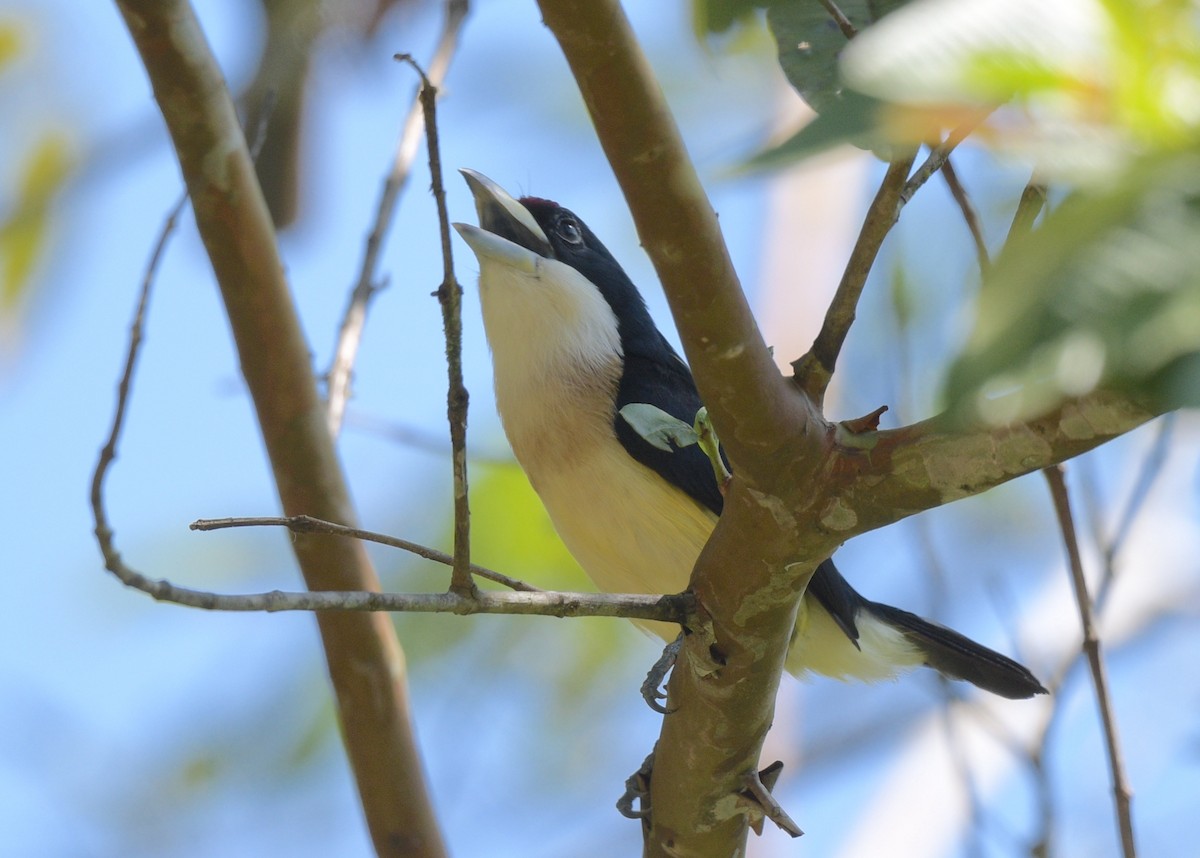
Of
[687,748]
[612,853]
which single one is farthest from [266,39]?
[612,853]

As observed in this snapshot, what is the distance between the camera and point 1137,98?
804 millimetres

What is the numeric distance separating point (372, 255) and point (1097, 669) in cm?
264

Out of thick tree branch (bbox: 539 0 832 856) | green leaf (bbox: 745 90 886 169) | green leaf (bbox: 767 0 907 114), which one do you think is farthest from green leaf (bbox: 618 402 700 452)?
green leaf (bbox: 745 90 886 169)

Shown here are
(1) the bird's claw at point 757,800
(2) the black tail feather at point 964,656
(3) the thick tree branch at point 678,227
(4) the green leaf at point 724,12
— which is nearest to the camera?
(3) the thick tree branch at point 678,227

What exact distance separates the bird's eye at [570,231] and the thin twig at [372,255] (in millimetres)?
575

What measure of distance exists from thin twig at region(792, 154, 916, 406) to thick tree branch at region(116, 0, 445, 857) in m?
1.84

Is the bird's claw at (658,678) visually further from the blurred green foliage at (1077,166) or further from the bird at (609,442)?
the blurred green foliage at (1077,166)

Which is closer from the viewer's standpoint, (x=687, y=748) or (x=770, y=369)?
(x=770, y=369)

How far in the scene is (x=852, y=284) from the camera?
2.08 m

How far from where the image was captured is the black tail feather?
3.98 meters

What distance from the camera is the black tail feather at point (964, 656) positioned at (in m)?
3.98

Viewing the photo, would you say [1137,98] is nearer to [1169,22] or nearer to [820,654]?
[1169,22]

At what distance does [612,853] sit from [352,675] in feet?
8.04

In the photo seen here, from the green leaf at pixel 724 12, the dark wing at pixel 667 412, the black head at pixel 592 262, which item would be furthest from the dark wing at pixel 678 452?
the green leaf at pixel 724 12
